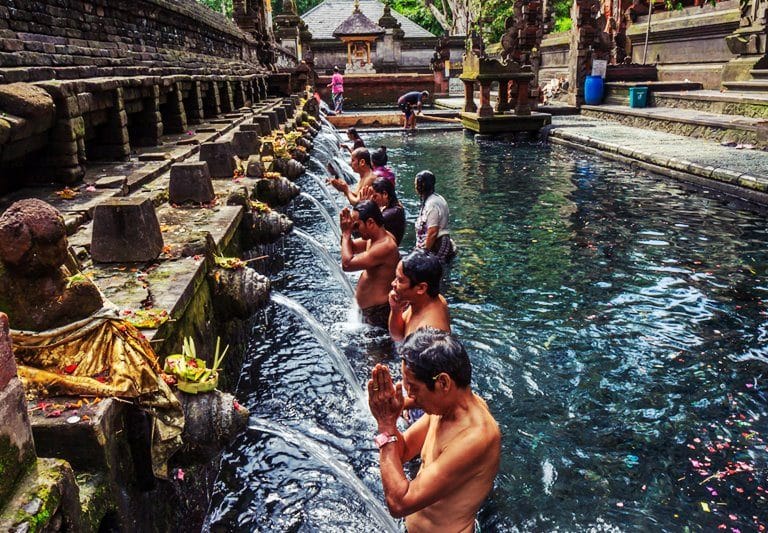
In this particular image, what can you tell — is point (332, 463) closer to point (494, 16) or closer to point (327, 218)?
point (327, 218)

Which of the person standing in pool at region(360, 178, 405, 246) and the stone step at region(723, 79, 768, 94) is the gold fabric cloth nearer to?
the person standing in pool at region(360, 178, 405, 246)

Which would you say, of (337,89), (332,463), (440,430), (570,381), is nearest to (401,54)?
(337,89)

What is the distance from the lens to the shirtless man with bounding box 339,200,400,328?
614 cm

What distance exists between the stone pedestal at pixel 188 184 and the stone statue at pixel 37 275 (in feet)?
11.6

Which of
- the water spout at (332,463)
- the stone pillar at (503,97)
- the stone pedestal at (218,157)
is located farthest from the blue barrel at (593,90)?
the water spout at (332,463)

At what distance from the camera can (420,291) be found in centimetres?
454

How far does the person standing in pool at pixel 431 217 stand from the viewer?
7809 mm

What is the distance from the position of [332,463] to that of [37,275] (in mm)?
2538

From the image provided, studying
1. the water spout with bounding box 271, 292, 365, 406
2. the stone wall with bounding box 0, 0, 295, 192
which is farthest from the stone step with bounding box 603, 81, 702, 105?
the water spout with bounding box 271, 292, 365, 406

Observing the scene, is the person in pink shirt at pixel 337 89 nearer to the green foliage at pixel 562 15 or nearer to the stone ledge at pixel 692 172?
the stone ledge at pixel 692 172

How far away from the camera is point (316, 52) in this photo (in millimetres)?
44344

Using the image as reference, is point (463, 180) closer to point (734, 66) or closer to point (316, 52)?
point (734, 66)

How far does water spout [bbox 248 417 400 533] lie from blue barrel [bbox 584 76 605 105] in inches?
1022

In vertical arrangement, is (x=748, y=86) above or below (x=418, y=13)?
below
